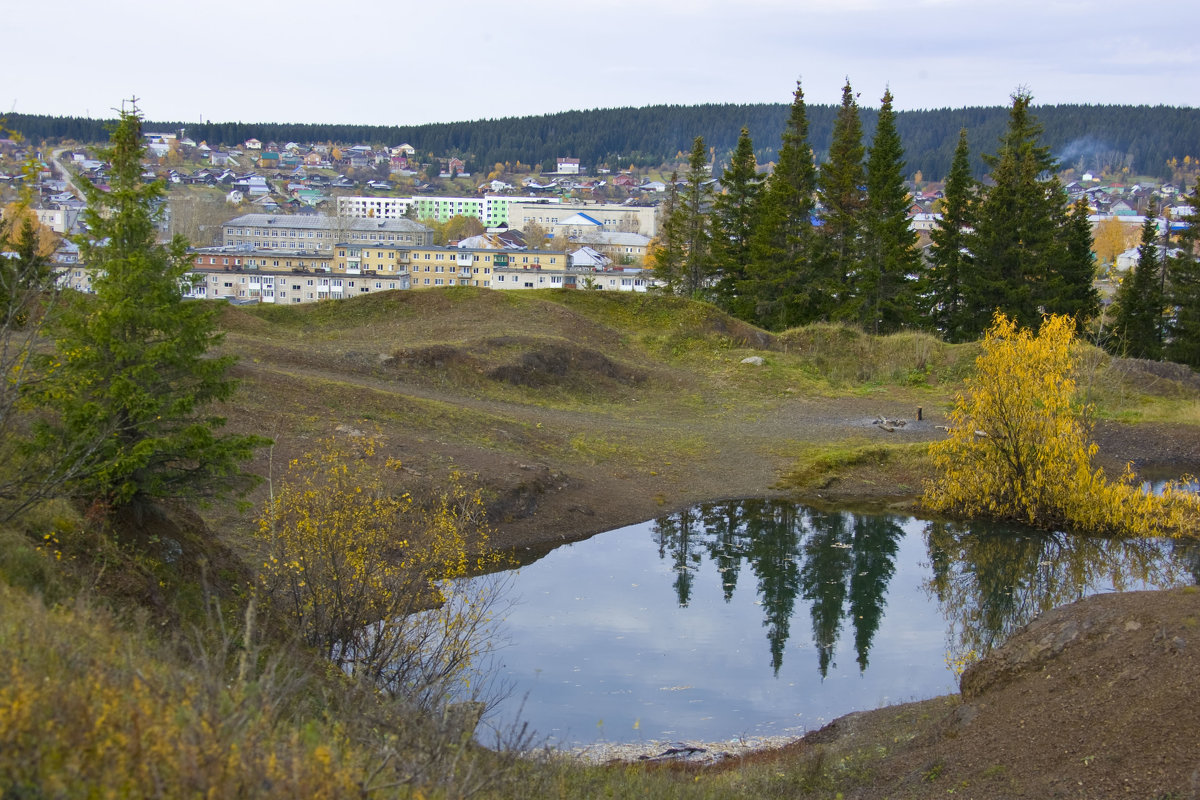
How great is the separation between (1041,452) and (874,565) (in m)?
4.21

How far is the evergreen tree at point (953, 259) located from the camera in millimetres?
44750

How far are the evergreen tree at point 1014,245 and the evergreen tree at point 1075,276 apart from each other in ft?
1.82

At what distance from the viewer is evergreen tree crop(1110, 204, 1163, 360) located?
150 ft

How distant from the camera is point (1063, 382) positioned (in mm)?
20359

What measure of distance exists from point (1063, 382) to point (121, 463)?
17.2 m

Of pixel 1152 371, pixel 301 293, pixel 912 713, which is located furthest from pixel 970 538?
pixel 301 293

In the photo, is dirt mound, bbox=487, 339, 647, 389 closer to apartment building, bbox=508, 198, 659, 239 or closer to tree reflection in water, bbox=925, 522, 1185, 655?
tree reflection in water, bbox=925, 522, 1185, 655

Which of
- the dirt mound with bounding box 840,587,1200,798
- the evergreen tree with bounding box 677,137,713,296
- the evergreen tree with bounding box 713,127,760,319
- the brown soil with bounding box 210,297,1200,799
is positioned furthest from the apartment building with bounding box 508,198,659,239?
the dirt mound with bounding box 840,587,1200,798

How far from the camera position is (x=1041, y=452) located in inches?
807

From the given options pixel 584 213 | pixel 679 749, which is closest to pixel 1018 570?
pixel 679 749

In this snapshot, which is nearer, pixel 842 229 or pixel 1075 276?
pixel 842 229

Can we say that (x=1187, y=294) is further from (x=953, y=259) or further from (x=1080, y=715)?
(x=1080, y=715)

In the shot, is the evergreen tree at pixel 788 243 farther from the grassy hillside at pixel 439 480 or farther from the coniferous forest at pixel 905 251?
the grassy hillside at pixel 439 480

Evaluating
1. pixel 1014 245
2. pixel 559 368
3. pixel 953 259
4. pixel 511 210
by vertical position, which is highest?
pixel 511 210
